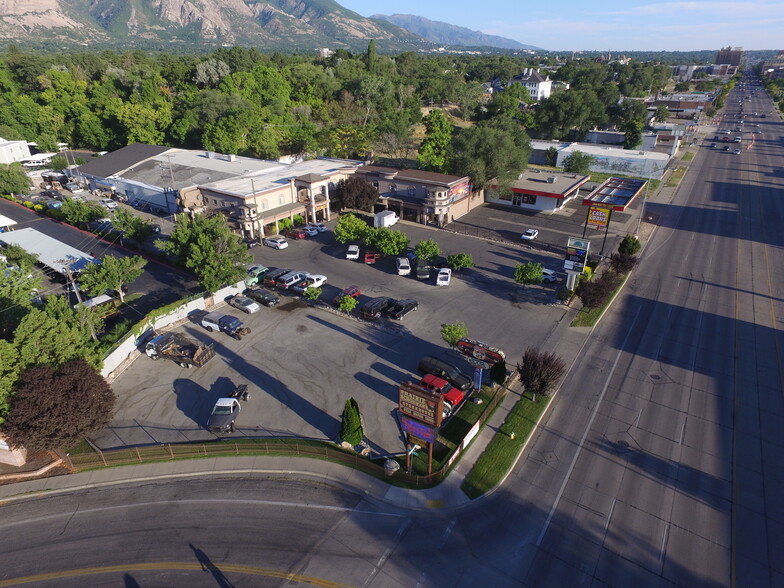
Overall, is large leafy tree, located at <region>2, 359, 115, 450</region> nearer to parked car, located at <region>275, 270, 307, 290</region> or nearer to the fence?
the fence

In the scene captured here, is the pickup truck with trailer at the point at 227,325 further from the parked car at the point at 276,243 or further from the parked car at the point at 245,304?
the parked car at the point at 276,243

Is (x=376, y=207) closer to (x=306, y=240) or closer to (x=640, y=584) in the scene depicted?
(x=306, y=240)

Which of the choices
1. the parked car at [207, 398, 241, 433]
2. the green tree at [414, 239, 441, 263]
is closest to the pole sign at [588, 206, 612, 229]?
the green tree at [414, 239, 441, 263]

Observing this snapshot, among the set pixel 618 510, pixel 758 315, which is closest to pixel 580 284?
pixel 758 315

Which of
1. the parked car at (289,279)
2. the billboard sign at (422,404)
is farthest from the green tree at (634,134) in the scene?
the billboard sign at (422,404)

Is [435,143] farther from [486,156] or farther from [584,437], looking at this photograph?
[584,437]
